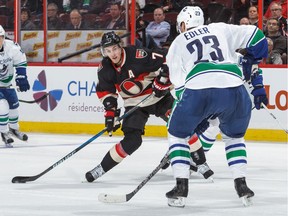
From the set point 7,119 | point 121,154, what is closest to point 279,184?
point 121,154

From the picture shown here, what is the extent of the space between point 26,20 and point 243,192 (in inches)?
233

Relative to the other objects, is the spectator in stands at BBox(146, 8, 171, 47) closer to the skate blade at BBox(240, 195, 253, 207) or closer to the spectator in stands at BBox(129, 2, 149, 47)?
the spectator in stands at BBox(129, 2, 149, 47)

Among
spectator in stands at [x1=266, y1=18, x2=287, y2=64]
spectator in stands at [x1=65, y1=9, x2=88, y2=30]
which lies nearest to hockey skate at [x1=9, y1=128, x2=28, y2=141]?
spectator in stands at [x1=65, y1=9, x2=88, y2=30]

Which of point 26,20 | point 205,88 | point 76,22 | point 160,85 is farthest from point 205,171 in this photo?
point 26,20

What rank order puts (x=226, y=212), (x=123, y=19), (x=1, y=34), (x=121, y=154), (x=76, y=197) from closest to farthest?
(x=226, y=212)
(x=76, y=197)
(x=121, y=154)
(x=1, y=34)
(x=123, y=19)

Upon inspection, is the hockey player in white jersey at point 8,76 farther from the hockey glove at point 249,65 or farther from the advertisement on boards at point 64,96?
the hockey glove at point 249,65

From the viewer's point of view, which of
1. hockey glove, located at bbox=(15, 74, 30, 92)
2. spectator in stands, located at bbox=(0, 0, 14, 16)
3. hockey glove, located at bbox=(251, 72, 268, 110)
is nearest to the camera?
hockey glove, located at bbox=(251, 72, 268, 110)

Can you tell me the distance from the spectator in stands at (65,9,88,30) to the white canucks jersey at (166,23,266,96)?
521 cm

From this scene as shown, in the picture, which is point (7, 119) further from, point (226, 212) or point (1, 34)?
point (226, 212)

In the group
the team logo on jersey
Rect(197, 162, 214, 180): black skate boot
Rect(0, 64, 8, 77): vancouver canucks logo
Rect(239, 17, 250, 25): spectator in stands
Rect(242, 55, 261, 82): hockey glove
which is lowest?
Rect(0, 64, 8, 77): vancouver canucks logo

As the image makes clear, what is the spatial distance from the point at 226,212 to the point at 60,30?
574cm

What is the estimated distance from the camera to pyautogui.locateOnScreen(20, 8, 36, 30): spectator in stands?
10375 mm

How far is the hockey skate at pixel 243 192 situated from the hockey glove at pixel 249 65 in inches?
23.9

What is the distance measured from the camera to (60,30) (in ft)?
33.4
